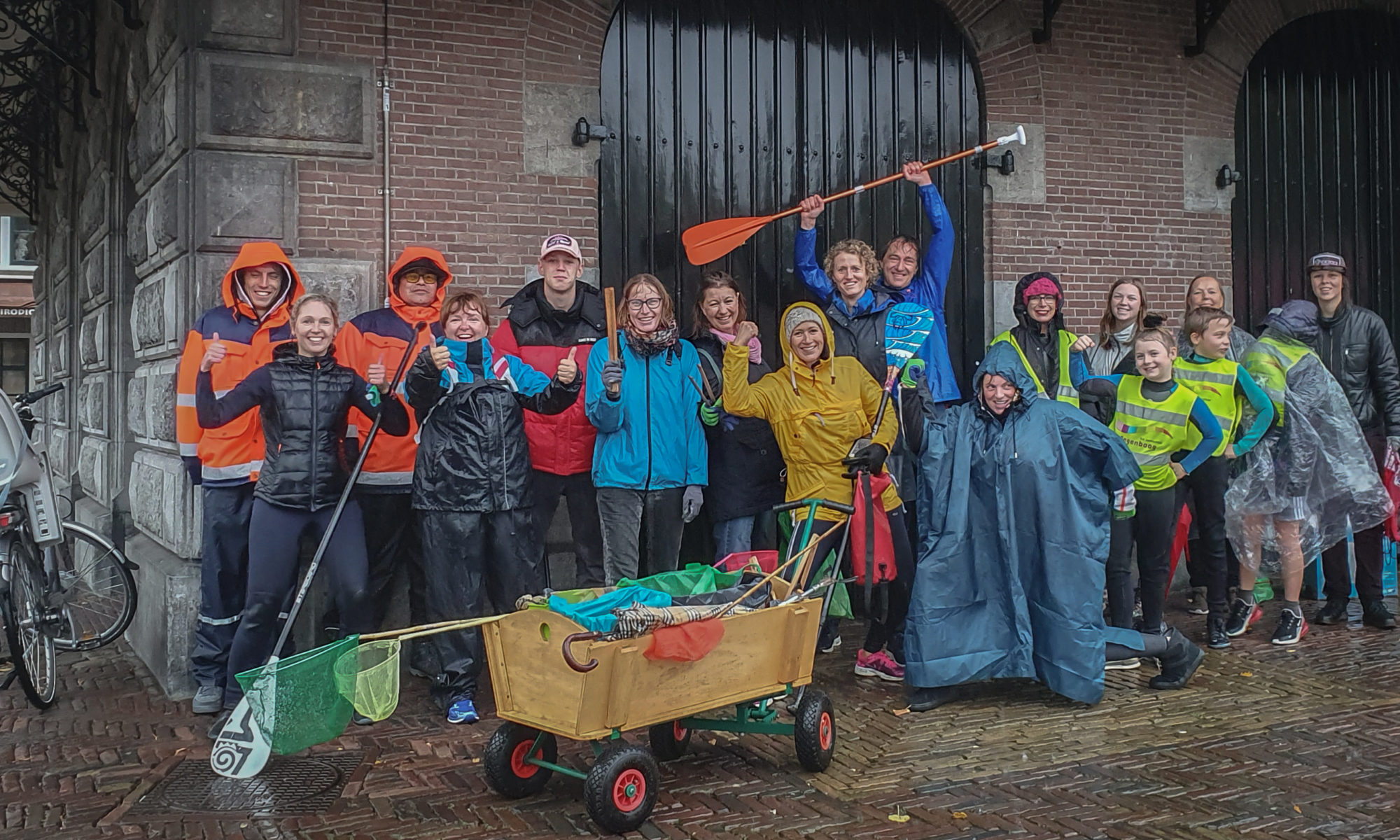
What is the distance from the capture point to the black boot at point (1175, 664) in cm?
584

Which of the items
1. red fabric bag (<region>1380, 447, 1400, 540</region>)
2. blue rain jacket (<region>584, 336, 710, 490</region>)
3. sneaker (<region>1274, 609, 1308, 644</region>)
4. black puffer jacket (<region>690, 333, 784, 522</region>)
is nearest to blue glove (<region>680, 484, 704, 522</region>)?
blue rain jacket (<region>584, 336, 710, 490</region>)

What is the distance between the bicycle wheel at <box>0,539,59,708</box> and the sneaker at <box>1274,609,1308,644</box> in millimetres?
6485

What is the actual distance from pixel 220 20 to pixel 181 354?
5.73 ft

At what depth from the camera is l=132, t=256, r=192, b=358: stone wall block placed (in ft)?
20.8

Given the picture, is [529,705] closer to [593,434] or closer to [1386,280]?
[593,434]

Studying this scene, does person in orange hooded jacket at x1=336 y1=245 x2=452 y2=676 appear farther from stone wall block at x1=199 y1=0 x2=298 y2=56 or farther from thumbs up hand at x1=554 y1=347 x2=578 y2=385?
stone wall block at x1=199 y1=0 x2=298 y2=56

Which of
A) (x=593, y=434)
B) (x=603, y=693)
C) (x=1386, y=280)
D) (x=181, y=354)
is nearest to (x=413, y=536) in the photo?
(x=593, y=434)

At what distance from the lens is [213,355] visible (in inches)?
214

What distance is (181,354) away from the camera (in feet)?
20.5

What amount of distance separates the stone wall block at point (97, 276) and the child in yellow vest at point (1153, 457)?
24.4 ft

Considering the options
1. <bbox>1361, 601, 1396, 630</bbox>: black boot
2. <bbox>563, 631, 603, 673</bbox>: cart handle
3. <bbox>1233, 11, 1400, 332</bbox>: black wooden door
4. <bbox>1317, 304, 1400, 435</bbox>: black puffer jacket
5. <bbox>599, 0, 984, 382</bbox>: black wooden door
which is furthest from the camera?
<bbox>1233, 11, 1400, 332</bbox>: black wooden door

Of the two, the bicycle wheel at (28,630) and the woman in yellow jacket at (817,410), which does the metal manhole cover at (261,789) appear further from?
the woman in yellow jacket at (817,410)

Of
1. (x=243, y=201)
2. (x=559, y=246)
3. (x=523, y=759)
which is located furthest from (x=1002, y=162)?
(x=523, y=759)

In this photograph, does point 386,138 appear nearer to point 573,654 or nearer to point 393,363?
point 393,363
